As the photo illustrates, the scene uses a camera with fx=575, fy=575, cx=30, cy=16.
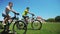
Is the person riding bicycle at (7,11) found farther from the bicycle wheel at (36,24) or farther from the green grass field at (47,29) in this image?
the bicycle wheel at (36,24)

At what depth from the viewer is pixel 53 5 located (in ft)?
21.7

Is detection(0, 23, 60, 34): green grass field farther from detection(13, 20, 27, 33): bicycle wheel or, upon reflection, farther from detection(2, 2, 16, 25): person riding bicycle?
detection(2, 2, 16, 25): person riding bicycle

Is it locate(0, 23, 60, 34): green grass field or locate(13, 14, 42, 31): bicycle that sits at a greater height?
locate(13, 14, 42, 31): bicycle

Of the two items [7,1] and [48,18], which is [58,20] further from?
[7,1]

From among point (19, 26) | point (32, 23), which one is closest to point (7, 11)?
point (19, 26)

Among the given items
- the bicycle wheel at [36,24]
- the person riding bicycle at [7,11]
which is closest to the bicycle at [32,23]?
the bicycle wheel at [36,24]

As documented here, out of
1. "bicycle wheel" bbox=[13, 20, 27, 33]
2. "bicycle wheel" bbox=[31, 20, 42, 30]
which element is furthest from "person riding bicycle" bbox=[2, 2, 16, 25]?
"bicycle wheel" bbox=[31, 20, 42, 30]

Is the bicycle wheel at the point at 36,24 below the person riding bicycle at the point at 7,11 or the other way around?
below

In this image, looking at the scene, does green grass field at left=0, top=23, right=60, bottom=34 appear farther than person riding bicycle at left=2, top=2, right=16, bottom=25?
Yes

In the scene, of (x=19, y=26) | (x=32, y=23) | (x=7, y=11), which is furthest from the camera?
(x=32, y=23)

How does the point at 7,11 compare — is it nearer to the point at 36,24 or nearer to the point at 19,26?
the point at 19,26

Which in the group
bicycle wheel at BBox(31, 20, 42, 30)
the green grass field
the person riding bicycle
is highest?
the person riding bicycle

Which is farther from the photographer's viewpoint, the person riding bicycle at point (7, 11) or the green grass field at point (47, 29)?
the green grass field at point (47, 29)

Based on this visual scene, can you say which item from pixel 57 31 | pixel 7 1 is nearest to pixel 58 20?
pixel 57 31
